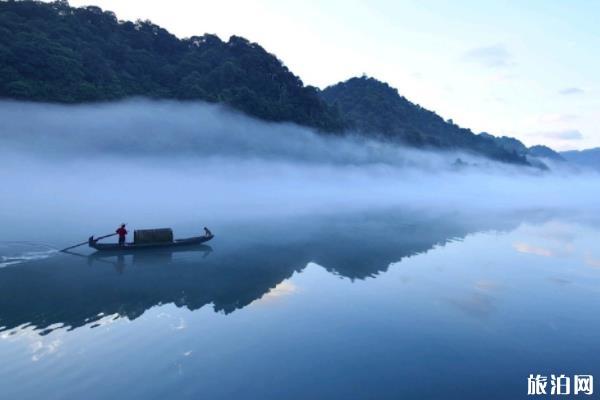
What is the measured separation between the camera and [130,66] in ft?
306

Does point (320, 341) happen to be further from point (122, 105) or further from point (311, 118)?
point (311, 118)

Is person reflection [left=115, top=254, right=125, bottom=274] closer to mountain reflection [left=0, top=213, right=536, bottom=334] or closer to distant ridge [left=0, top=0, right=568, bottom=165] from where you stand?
mountain reflection [left=0, top=213, right=536, bottom=334]

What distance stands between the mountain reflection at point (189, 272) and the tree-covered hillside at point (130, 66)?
183ft

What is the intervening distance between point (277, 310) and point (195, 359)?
7417 millimetres

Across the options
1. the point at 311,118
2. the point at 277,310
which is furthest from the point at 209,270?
the point at 311,118

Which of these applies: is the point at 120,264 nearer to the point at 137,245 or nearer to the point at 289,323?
the point at 137,245

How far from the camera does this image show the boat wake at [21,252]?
3006cm

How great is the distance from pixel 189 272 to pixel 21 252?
16064 mm

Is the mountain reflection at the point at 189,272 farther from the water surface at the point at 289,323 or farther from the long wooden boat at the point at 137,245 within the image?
the long wooden boat at the point at 137,245

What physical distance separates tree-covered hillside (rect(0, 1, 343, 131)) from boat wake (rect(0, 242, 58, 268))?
46.2 m

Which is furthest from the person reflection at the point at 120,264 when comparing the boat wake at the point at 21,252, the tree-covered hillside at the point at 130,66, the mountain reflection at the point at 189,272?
the tree-covered hillside at the point at 130,66

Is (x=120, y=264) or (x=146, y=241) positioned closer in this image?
(x=120, y=264)

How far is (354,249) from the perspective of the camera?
137 ft

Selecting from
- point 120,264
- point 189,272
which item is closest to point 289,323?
point 189,272
